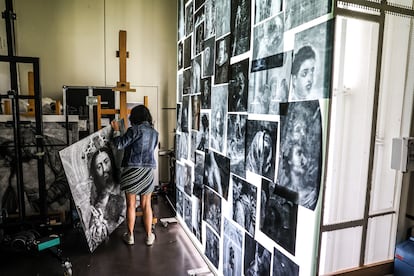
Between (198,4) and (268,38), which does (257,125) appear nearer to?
(268,38)

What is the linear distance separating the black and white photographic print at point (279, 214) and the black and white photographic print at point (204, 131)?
1049 millimetres

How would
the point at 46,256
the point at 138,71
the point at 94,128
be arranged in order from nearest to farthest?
1. the point at 46,256
2. the point at 94,128
3. the point at 138,71

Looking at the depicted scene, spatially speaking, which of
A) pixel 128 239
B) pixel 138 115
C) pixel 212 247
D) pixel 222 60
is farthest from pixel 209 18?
pixel 128 239

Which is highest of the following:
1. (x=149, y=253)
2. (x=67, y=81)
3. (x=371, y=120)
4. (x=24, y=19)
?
(x=24, y=19)

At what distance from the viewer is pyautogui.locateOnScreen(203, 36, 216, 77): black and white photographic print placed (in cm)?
A: 260

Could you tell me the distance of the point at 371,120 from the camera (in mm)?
1626

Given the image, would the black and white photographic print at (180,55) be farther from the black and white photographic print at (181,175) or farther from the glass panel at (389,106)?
the glass panel at (389,106)

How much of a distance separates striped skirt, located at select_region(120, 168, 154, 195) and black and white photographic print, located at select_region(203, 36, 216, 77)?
127cm

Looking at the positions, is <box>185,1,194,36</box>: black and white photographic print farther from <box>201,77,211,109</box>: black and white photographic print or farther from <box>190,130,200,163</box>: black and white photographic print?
<box>190,130,200,163</box>: black and white photographic print

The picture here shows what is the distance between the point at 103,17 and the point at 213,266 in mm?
4392

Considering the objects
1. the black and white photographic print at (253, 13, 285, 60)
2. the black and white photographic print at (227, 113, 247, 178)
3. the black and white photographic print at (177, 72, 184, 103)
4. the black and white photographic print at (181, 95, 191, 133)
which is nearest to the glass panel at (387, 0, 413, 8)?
the black and white photographic print at (253, 13, 285, 60)

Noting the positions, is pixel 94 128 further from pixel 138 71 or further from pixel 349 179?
pixel 349 179

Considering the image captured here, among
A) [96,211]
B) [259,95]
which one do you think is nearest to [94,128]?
[96,211]

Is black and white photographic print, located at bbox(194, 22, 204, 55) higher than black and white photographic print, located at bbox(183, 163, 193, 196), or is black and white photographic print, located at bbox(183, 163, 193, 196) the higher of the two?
black and white photographic print, located at bbox(194, 22, 204, 55)
